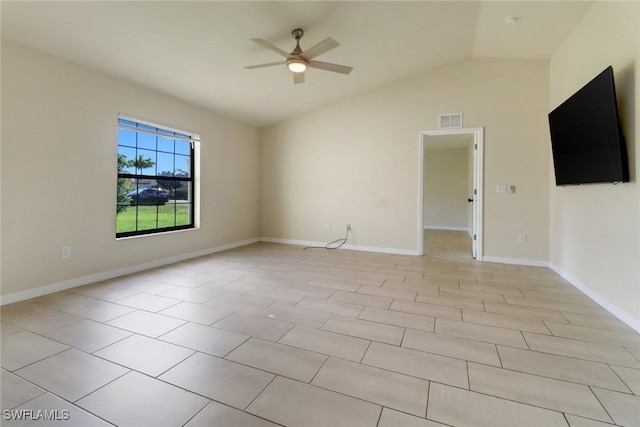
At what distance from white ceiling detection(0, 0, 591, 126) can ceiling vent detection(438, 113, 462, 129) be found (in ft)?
2.69

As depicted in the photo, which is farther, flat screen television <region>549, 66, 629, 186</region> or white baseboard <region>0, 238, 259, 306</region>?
white baseboard <region>0, 238, 259, 306</region>

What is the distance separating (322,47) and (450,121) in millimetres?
2814

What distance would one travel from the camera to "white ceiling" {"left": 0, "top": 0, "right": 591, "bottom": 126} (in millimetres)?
2582

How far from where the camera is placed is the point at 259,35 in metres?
3.13

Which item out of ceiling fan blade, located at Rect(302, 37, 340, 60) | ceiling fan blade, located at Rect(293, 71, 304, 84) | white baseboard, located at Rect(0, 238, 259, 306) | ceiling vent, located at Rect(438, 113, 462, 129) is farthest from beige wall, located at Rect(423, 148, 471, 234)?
ceiling fan blade, located at Rect(302, 37, 340, 60)

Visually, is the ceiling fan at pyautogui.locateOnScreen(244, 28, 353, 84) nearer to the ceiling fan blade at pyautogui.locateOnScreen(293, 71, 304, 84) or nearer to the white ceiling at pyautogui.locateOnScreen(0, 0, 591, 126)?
the ceiling fan blade at pyautogui.locateOnScreen(293, 71, 304, 84)

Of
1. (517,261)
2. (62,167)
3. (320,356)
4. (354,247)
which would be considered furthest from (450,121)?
(62,167)

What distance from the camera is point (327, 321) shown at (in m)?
2.34

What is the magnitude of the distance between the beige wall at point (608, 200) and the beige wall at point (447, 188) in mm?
4787

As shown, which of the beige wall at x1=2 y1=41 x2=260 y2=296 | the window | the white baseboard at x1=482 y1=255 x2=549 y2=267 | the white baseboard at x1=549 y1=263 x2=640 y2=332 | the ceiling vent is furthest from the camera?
the ceiling vent

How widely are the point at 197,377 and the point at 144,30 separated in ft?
10.0

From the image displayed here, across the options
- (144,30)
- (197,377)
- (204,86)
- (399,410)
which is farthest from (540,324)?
(204,86)

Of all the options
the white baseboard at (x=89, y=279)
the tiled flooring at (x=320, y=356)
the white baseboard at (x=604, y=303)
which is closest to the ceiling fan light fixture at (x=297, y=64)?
the tiled flooring at (x=320, y=356)

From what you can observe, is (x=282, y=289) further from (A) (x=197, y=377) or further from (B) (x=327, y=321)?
(A) (x=197, y=377)
